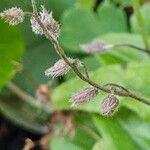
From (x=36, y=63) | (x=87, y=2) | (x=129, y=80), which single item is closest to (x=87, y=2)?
(x=87, y=2)

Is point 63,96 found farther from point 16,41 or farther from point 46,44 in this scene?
point 46,44

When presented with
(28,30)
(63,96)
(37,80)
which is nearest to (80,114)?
(63,96)

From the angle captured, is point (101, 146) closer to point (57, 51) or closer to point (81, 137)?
point (81, 137)

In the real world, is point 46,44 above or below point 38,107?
above

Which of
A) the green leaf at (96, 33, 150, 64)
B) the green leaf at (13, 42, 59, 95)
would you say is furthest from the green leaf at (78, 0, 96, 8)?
the green leaf at (96, 33, 150, 64)

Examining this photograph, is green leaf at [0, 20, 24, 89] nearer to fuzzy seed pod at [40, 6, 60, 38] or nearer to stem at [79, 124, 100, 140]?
stem at [79, 124, 100, 140]

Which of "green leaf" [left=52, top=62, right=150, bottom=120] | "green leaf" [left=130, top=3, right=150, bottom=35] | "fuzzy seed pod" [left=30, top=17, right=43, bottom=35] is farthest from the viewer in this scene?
"green leaf" [left=130, top=3, right=150, bottom=35]

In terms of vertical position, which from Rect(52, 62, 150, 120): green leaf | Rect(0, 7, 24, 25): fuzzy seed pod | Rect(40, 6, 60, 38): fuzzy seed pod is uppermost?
Rect(52, 62, 150, 120): green leaf
